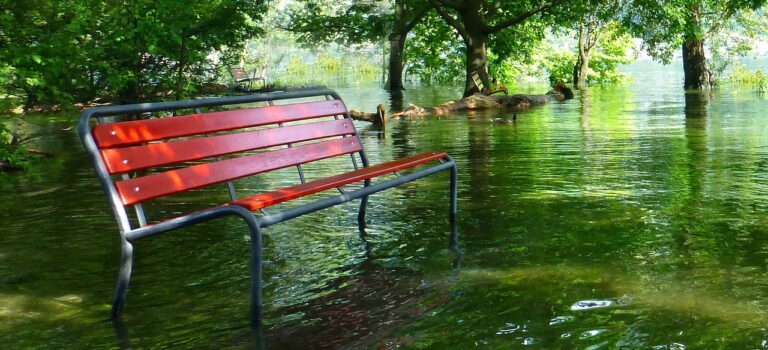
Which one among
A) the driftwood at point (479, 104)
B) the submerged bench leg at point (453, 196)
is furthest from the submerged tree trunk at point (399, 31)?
the submerged bench leg at point (453, 196)

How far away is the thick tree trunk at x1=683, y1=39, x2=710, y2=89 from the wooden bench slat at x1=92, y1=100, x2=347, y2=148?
24786mm

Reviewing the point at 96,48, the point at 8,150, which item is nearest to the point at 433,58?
the point at 96,48

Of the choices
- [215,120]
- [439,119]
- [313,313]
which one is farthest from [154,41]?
[439,119]

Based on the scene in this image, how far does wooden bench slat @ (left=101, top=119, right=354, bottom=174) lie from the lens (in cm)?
351

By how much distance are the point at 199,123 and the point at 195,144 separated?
13cm

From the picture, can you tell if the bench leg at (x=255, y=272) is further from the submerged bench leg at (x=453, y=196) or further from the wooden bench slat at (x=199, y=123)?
the submerged bench leg at (x=453, y=196)

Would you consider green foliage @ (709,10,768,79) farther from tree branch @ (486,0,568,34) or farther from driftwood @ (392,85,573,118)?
driftwood @ (392,85,573,118)

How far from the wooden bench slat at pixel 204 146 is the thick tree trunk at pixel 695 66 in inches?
976

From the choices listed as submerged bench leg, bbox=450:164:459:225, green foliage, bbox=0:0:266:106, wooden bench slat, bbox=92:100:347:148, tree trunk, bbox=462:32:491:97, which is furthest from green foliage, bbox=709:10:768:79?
wooden bench slat, bbox=92:100:347:148

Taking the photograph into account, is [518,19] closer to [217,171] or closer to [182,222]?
[217,171]

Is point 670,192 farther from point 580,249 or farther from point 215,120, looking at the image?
point 215,120

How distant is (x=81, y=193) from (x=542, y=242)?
14.7ft

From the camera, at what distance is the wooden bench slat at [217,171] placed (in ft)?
11.3

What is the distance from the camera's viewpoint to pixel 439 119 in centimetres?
1565
